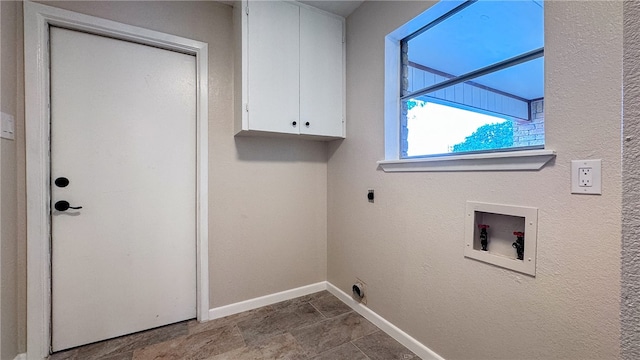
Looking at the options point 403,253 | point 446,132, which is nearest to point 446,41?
point 446,132

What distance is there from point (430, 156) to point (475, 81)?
476 mm

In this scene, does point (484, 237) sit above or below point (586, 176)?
below

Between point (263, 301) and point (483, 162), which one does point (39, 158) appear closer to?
point (263, 301)

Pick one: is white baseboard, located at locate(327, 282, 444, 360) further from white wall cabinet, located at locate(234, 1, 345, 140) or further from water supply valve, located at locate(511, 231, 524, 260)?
white wall cabinet, located at locate(234, 1, 345, 140)

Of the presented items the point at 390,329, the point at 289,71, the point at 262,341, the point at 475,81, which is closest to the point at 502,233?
the point at 475,81

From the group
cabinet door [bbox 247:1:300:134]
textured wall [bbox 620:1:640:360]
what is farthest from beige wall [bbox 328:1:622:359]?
textured wall [bbox 620:1:640:360]

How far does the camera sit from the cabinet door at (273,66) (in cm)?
186

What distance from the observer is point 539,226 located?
1.09 m

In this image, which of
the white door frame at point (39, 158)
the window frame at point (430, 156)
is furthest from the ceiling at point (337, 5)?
the white door frame at point (39, 158)

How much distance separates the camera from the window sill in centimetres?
107

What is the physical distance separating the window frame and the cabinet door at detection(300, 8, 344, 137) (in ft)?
1.56

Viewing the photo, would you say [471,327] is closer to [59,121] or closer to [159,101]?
[159,101]

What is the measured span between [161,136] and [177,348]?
144cm

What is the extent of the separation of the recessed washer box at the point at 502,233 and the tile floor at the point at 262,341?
2.74ft
